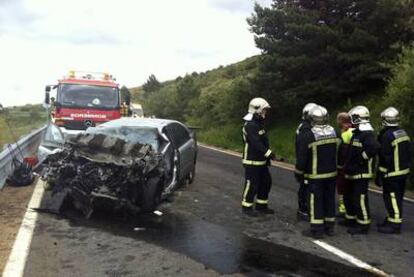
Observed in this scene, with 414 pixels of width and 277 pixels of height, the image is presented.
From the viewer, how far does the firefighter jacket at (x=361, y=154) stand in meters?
8.01

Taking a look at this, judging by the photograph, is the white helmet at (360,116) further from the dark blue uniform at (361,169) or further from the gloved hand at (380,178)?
the gloved hand at (380,178)

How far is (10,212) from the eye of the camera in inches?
347

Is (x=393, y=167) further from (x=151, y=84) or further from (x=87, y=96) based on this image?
(x=151, y=84)

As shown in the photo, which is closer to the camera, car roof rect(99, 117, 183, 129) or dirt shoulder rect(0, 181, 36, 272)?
dirt shoulder rect(0, 181, 36, 272)

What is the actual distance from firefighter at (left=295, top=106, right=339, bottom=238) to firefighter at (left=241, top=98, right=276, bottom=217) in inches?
40.0

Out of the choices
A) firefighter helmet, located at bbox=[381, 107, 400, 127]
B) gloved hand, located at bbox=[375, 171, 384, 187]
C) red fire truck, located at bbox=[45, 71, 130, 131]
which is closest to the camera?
firefighter helmet, located at bbox=[381, 107, 400, 127]

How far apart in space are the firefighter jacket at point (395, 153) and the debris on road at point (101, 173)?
11.7ft

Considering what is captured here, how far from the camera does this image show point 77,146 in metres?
9.31

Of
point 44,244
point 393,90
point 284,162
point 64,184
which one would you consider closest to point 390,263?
point 44,244

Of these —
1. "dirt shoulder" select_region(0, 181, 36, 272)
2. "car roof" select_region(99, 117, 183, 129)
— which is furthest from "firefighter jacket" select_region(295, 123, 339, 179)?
"dirt shoulder" select_region(0, 181, 36, 272)

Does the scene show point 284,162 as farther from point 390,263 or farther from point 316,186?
point 390,263

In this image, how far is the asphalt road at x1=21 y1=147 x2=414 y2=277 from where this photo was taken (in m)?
6.15

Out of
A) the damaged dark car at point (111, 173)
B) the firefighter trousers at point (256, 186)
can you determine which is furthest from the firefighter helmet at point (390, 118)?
the damaged dark car at point (111, 173)

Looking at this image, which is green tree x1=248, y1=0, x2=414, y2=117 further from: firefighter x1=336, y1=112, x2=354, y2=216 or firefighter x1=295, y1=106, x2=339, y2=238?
firefighter x1=295, y1=106, x2=339, y2=238
